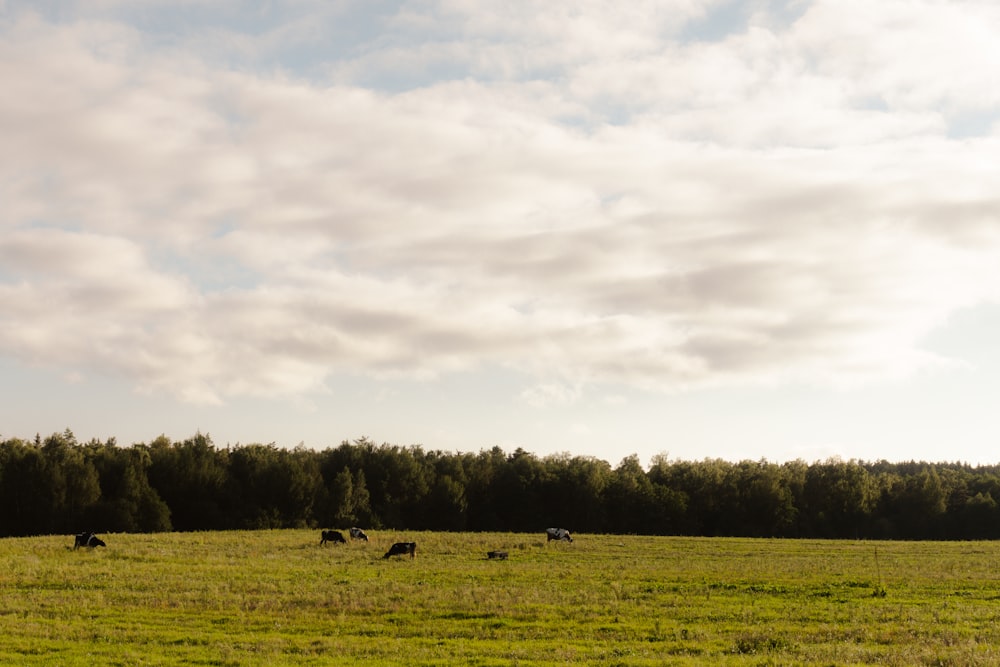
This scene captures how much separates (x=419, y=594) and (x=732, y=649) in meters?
12.8

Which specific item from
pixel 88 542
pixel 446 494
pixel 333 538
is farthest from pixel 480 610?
pixel 446 494

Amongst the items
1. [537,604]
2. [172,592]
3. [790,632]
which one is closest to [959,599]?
[790,632]

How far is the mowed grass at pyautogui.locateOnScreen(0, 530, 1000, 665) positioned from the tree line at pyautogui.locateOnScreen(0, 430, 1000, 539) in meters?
49.3

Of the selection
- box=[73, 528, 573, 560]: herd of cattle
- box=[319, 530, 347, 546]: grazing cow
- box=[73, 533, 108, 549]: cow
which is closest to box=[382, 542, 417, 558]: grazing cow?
box=[73, 528, 573, 560]: herd of cattle

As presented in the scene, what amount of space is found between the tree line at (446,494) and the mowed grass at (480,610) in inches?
1941

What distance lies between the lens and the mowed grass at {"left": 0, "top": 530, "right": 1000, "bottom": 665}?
768 inches

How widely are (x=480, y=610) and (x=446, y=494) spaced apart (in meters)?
82.9

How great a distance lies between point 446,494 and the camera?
4250 inches

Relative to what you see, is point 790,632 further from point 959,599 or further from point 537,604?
point 959,599

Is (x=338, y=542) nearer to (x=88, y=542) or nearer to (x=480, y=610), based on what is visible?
(x=88, y=542)

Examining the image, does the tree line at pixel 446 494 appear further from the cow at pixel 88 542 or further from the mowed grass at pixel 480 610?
the mowed grass at pixel 480 610

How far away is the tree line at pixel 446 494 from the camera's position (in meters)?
90.4

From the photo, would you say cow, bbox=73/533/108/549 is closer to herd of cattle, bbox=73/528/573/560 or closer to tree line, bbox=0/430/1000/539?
herd of cattle, bbox=73/528/573/560

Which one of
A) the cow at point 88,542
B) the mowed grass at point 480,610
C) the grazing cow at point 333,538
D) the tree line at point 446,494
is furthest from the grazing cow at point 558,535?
the tree line at point 446,494
